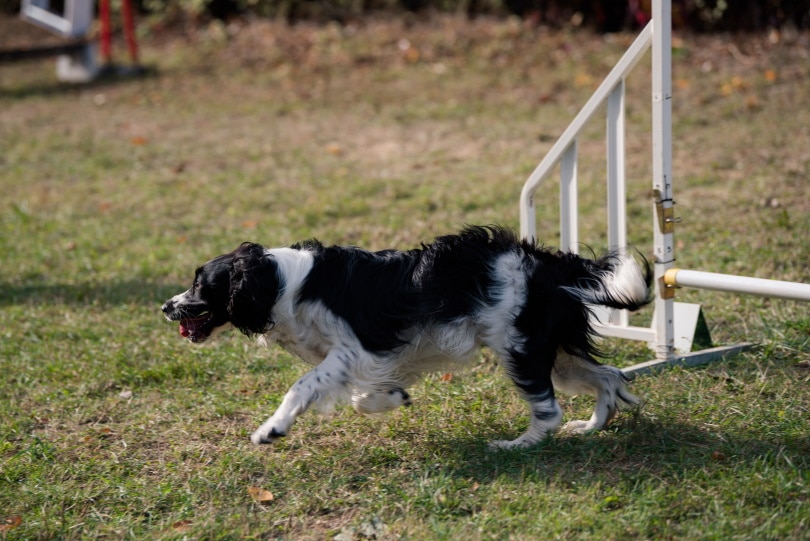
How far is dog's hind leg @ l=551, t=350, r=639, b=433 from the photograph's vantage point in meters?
3.86

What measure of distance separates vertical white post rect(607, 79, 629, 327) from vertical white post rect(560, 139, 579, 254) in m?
0.20

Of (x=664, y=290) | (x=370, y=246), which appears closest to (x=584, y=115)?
(x=664, y=290)

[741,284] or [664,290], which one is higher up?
[741,284]

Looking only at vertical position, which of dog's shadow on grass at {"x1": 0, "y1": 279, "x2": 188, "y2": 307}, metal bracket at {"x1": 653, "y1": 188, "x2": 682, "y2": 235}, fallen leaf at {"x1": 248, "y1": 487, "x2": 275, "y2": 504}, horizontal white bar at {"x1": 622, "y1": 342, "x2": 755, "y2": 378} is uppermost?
metal bracket at {"x1": 653, "y1": 188, "x2": 682, "y2": 235}

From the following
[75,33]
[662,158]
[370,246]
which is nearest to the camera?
[662,158]

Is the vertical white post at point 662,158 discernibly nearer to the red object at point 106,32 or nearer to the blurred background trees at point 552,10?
the blurred background trees at point 552,10

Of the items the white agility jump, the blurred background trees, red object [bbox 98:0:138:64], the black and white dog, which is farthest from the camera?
red object [bbox 98:0:138:64]

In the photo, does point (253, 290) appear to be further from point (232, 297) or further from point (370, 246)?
point (370, 246)

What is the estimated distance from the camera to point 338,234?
7008 mm

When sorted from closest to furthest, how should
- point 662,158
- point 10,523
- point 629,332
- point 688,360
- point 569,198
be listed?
1. point 10,523
2. point 662,158
3. point 688,360
4. point 629,332
5. point 569,198

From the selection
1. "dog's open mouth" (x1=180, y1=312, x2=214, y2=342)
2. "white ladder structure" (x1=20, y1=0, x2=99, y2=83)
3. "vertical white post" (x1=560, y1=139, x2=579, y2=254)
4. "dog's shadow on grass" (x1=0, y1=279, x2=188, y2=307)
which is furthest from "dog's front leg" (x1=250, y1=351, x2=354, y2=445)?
"white ladder structure" (x1=20, y1=0, x2=99, y2=83)

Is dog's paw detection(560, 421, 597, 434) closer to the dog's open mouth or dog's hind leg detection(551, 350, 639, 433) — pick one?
dog's hind leg detection(551, 350, 639, 433)

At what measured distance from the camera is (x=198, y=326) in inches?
153

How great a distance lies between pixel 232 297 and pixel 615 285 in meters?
1.62
